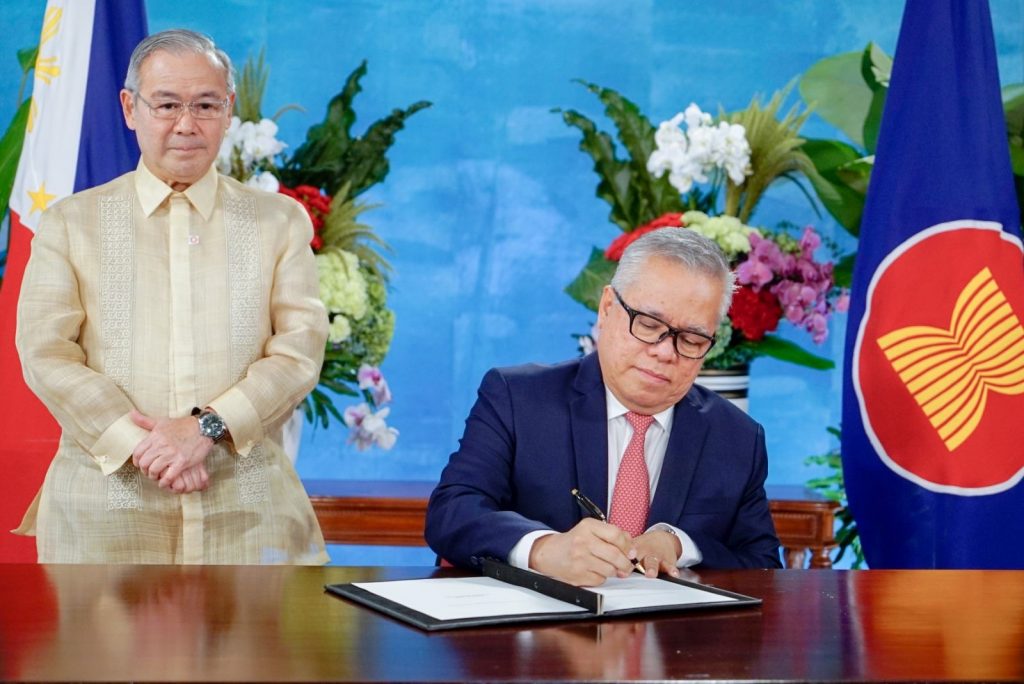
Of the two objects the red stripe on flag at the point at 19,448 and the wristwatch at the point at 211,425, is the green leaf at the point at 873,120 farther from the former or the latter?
the red stripe on flag at the point at 19,448

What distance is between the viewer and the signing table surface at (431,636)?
1.53 meters

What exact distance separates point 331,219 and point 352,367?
0.45 metres

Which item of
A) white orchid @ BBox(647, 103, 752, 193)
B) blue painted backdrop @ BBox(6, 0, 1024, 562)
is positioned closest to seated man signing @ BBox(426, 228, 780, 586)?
white orchid @ BBox(647, 103, 752, 193)

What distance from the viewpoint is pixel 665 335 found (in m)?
2.46

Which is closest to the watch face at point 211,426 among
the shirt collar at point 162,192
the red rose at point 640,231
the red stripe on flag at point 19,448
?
the shirt collar at point 162,192

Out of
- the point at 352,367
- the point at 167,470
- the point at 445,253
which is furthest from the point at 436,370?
the point at 167,470

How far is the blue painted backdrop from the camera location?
16.2 ft

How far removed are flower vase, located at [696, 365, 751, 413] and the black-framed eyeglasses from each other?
1.36 metres

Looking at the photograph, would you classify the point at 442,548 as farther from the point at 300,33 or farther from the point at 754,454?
the point at 300,33

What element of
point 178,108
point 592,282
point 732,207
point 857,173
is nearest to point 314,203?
point 592,282

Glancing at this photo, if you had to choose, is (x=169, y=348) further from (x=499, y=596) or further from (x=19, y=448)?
(x=499, y=596)

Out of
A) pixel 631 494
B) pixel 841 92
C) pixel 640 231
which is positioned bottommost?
pixel 631 494

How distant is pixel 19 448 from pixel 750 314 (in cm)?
209

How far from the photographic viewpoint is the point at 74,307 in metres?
2.73
